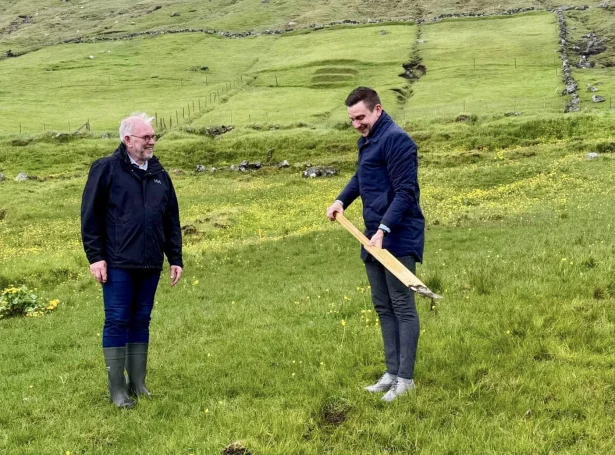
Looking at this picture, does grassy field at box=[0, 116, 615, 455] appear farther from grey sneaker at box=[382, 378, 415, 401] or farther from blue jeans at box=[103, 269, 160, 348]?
blue jeans at box=[103, 269, 160, 348]

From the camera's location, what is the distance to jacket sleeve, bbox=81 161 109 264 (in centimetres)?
725

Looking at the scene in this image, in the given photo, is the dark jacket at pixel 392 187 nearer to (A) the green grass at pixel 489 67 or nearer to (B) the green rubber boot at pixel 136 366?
(B) the green rubber boot at pixel 136 366

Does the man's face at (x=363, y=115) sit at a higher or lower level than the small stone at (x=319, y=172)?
higher

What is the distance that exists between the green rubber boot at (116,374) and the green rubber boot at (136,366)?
222 millimetres

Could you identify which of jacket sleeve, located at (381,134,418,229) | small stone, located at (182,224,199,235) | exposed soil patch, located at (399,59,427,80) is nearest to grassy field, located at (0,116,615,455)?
jacket sleeve, located at (381,134,418,229)

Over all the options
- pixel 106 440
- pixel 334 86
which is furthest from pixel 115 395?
pixel 334 86

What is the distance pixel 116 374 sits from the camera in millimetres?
7473

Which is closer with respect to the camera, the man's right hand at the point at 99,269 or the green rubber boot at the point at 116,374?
the man's right hand at the point at 99,269

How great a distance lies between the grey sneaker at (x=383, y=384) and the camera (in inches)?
277

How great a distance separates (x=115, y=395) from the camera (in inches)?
295

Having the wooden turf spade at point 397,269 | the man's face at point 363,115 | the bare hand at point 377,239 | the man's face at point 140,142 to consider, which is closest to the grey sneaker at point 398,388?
the wooden turf spade at point 397,269

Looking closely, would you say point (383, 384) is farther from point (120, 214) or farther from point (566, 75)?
point (566, 75)

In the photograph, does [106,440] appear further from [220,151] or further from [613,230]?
[220,151]

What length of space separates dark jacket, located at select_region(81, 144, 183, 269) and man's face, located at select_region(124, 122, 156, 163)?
0.39 ft
